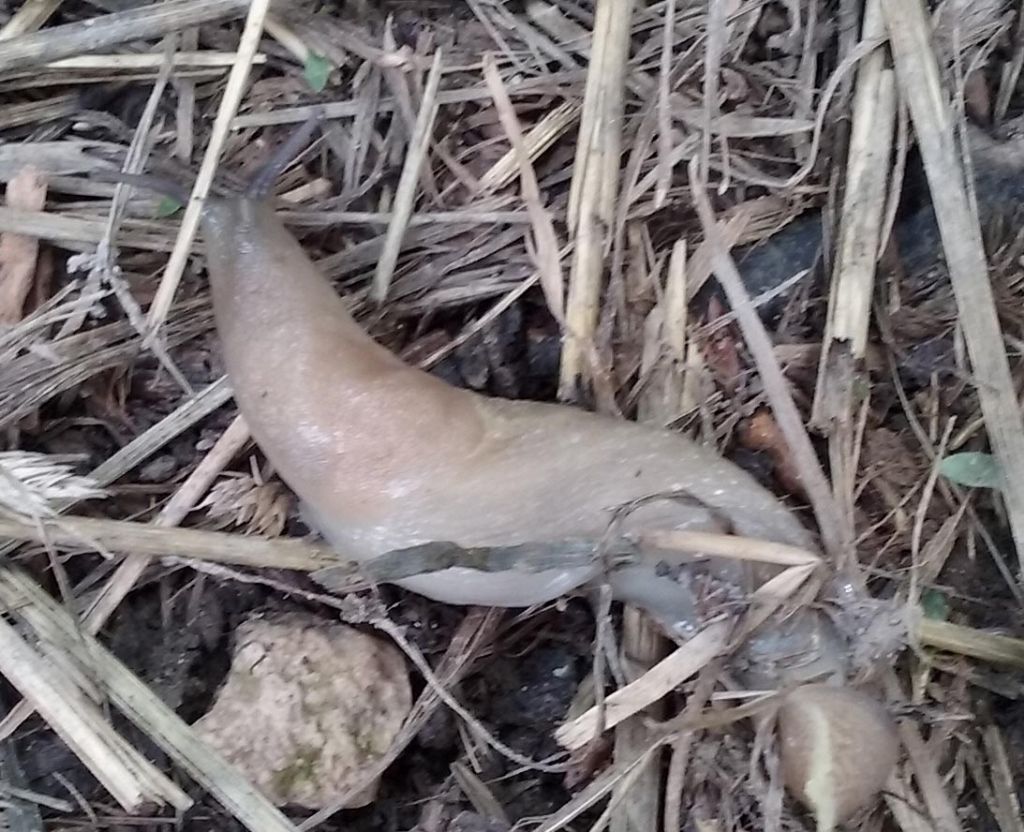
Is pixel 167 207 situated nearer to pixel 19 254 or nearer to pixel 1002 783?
pixel 19 254

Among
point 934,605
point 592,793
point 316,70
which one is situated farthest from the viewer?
point 316,70

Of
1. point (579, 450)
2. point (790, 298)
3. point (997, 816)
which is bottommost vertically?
point (997, 816)

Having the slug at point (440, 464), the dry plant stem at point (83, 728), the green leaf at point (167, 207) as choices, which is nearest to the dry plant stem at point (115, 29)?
the green leaf at point (167, 207)

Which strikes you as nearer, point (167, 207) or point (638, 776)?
point (638, 776)

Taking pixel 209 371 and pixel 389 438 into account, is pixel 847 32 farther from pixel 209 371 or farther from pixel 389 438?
pixel 209 371

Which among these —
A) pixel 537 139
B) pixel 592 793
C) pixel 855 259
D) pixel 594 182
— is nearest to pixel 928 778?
pixel 592 793

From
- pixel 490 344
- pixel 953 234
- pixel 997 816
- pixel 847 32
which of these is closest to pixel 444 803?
pixel 490 344
